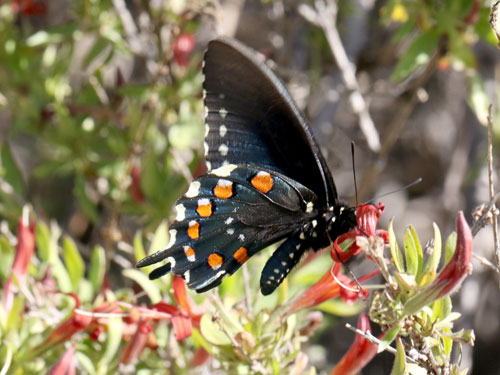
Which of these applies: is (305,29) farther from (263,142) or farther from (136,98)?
(263,142)

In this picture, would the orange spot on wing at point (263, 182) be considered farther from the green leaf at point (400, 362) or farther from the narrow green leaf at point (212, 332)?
the green leaf at point (400, 362)

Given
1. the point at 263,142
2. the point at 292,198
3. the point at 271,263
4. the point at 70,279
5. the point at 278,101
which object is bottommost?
the point at 70,279

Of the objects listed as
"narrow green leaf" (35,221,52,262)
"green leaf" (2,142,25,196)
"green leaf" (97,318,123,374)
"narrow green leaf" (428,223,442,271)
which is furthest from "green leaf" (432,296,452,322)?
"green leaf" (2,142,25,196)

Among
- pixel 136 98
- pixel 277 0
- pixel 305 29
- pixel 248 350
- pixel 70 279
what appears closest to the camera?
pixel 248 350

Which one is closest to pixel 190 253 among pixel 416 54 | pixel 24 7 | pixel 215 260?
pixel 215 260

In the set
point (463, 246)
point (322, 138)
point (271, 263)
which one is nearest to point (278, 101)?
point (271, 263)

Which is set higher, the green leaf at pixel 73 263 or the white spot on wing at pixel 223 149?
the white spot on wing at pixel 223 149

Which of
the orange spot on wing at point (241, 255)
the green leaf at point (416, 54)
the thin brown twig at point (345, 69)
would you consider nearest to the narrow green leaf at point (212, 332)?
the orange spot on wing at point (241, 255)

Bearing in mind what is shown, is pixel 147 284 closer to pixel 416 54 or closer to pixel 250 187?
pixel 250 187
